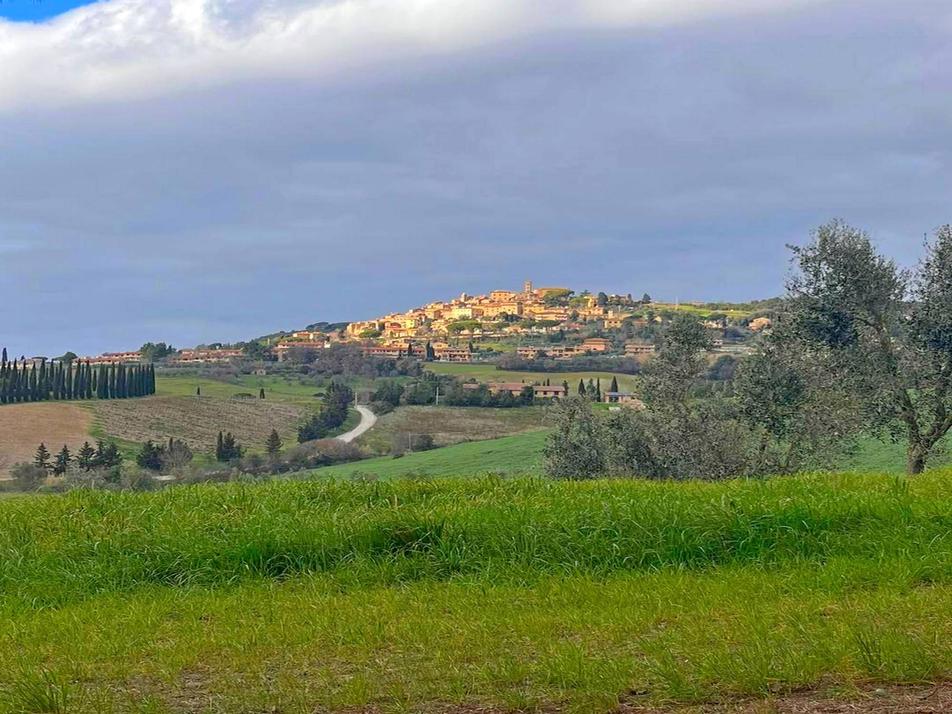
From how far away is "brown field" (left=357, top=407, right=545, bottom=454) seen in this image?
58906 mm

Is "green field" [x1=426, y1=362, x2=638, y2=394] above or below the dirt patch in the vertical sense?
above

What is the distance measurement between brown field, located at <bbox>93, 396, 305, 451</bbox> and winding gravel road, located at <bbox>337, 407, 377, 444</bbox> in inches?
178

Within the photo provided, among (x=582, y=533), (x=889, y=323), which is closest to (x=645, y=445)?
(x=889, y=323)

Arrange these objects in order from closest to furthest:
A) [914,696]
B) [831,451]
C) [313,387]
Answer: [914,696] < [831,451] < [313,387]

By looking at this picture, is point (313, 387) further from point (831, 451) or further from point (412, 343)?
point (831, 451)

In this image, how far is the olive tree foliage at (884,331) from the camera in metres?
22.9

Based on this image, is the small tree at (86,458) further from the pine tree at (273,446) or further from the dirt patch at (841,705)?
the dirt patch at (841,705)

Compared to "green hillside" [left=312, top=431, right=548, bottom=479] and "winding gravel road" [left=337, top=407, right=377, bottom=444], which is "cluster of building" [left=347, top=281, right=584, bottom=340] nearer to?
"winding gravel road" [left=337, top=407, right=377, bottom=444]

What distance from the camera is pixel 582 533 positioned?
8.85 meters

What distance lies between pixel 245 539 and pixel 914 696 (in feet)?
18.3

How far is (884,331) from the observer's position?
23891 millimetres

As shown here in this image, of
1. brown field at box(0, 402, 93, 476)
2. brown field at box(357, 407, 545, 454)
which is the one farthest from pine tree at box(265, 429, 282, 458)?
brown field at box(0, 402, 93, 476)

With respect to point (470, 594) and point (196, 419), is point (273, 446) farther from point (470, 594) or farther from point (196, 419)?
point (470, 594)

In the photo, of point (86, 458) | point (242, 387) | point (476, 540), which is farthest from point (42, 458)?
point (242, 387)
